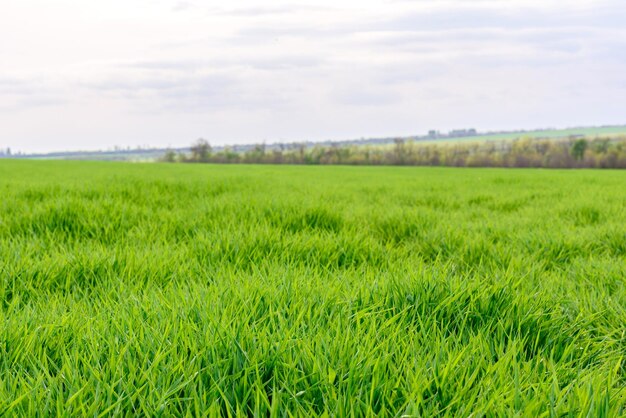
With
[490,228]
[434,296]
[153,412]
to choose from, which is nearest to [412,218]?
[490,228]

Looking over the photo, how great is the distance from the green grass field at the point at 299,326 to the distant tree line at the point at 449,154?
78909 millimetres

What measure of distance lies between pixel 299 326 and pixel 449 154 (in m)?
88.1

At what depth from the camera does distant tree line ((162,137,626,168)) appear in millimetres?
76312

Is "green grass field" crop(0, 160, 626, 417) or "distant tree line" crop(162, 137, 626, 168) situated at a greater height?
"distant tree line" crop(162, 137, 626, 168)

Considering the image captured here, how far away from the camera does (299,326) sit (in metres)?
1.63

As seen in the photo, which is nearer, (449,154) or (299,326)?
(299,326)

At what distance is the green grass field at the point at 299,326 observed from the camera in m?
A: 1.19

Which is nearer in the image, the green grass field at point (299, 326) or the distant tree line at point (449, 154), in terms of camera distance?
the green grass field at point (299, 326)

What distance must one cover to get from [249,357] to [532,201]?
6386 millimetres

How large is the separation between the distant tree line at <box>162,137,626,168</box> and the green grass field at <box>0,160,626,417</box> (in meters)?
78.9

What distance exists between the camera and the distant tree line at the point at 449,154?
76.3 meters

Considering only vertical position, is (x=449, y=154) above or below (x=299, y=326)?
above

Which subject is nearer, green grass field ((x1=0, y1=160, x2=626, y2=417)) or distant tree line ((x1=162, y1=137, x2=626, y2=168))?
green grass field ((x1=0, y1=160, x2=626, y2=417))

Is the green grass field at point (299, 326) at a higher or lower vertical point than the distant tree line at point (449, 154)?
Answer: lower
